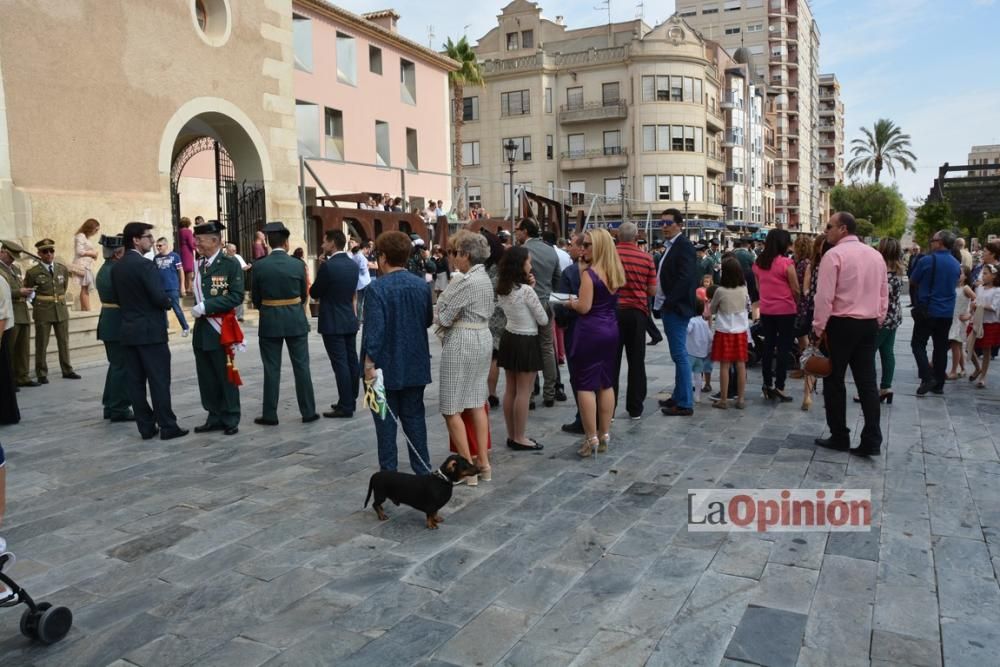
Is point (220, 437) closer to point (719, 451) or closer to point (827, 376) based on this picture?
point (719, 451)

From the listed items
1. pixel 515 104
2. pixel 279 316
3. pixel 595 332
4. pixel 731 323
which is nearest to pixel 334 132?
pixel 279 316

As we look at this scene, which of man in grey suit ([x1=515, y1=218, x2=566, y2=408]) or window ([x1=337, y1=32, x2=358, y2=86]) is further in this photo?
window ([x1=337, y1=32, x2=358, y2=86])

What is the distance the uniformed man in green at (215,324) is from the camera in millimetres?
6773

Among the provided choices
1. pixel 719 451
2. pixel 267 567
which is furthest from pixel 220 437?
pixel 719 451

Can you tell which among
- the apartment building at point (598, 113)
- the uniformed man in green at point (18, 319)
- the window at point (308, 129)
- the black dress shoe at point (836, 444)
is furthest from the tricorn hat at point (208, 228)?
the apartment building at point (598, 113)

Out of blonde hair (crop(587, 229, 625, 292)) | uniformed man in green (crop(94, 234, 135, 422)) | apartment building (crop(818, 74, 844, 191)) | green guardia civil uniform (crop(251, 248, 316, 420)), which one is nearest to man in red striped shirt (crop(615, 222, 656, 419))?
blonde hair (crop(587, 229, 625, 292))

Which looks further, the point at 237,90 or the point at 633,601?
the point at 237,90

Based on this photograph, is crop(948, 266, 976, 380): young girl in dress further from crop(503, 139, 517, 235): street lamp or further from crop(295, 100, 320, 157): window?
crop(295, 100, 320, 157): window

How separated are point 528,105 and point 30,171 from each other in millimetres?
39656

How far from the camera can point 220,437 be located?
6844 millimetres

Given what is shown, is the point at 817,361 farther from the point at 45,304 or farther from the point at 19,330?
the point at 45,304

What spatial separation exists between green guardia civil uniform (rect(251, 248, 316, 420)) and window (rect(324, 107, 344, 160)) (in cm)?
1849

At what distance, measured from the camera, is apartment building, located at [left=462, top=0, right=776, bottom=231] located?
46.5m

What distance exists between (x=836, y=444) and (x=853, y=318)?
100cm
